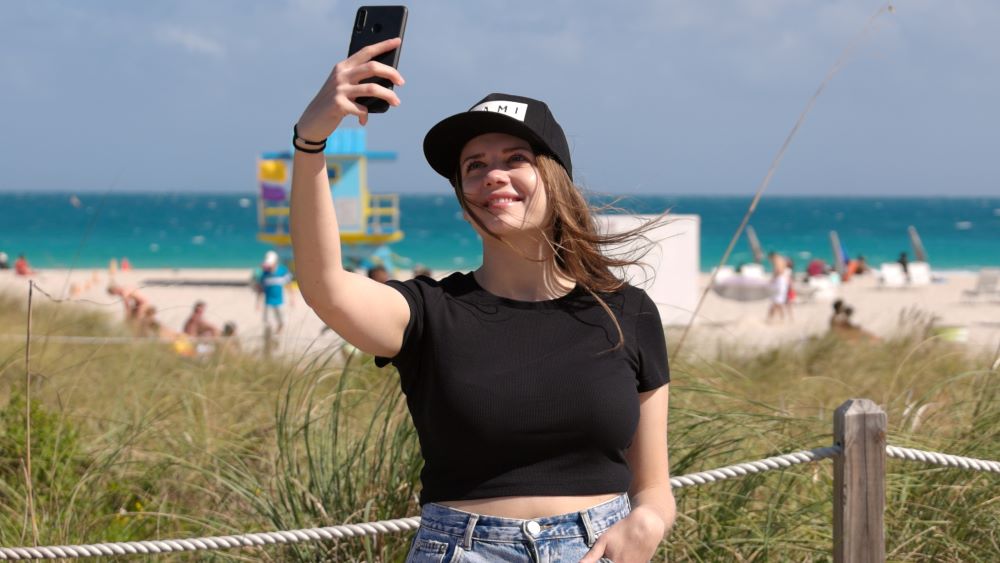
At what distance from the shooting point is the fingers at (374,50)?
1.83 meters

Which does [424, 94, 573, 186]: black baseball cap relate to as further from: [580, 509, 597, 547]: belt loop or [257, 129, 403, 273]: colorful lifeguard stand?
[257, 129, 403, 273]: colorful lifeguard stand

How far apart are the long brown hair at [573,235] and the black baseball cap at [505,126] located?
Answer: 41 millimetres

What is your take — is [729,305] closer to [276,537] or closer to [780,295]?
[780,295]

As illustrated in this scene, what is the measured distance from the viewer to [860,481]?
284 cm

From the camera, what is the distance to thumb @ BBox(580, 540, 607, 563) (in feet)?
6.66

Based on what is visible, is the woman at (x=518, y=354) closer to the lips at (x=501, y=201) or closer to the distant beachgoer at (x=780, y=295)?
the lips at (x=501, y=201)

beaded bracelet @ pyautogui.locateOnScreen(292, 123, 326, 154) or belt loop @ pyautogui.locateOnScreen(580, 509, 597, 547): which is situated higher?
beaded bracelet @ pyautogui.locateOnScreen(292, 123, 326, 154)

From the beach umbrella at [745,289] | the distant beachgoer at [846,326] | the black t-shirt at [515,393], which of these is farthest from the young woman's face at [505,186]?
the beach umbrella at [745,289]

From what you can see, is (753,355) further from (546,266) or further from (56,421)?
(546,266)

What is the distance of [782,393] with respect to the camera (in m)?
5.64

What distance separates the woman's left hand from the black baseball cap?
0.74 metres

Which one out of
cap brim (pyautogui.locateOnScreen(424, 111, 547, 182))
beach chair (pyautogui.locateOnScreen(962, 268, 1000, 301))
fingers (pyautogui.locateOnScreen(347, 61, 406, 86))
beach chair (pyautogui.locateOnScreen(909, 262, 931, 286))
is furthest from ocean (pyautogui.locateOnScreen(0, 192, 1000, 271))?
fingers (pyautogui.locateOnScreen(347, 61, 406, 86))

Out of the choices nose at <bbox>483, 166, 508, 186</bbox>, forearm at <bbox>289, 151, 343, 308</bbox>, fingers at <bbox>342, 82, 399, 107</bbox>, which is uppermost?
fingers at <bbox>342, 82, 399, 107</bbox>

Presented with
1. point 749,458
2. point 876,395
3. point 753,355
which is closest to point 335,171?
point 753,355
